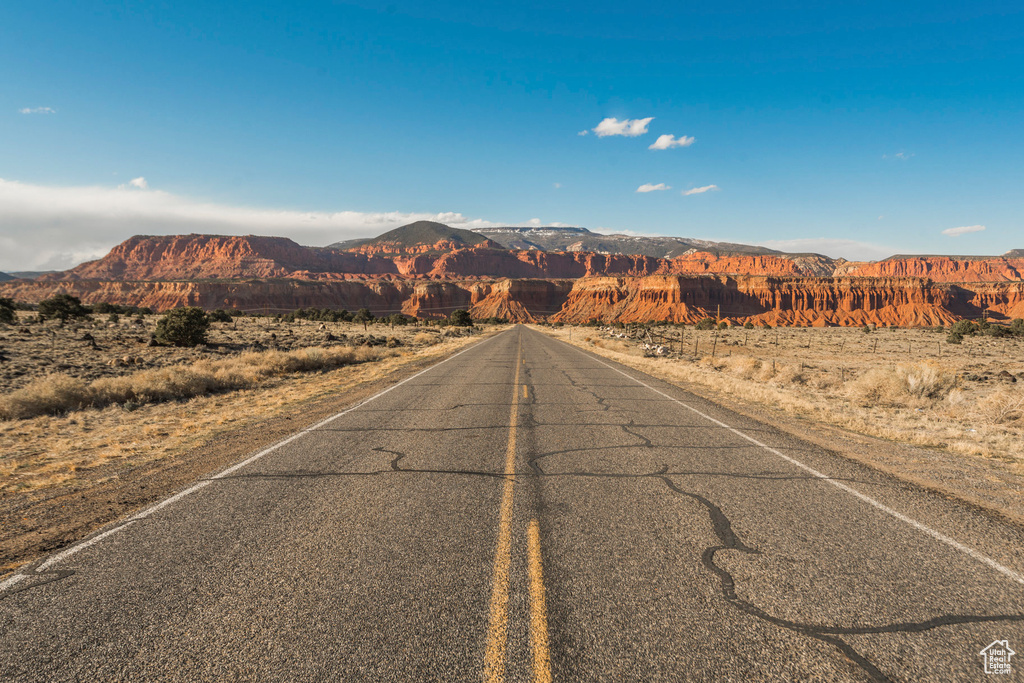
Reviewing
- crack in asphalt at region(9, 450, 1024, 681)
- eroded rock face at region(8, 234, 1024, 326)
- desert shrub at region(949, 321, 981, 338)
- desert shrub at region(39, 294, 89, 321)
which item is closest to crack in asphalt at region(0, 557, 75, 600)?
crack in asphalt at region(9, 450, 1024, 681)

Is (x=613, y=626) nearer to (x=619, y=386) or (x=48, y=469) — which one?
(x=48, y=469)

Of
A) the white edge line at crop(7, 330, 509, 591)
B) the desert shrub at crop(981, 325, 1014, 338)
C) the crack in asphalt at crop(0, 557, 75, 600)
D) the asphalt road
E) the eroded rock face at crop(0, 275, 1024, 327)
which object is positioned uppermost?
the eroded rock face at crop(0, 275, 1024, 327)

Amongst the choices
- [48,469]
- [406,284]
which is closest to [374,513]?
[48,469]

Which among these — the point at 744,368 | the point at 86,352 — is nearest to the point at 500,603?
the point at 744,368

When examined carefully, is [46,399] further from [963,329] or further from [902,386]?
[963,329]

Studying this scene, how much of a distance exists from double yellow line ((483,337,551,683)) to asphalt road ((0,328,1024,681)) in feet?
0.05

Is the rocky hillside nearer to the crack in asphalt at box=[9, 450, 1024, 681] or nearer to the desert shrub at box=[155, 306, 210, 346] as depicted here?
the desert shrub at box=[155, 306, 210, 346]

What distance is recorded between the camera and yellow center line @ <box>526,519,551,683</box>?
8.81ft

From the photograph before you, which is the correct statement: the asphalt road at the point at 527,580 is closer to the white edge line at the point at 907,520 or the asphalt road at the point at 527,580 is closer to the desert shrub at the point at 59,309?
the white edge line at the point at 907,520

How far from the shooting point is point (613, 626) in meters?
3.10

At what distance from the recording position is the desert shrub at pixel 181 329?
2627cm

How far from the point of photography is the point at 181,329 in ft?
86.4

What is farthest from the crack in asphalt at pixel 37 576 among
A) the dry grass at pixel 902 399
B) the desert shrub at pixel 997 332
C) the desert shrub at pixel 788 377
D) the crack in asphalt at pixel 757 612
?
the desert shrub at pixel 997 332

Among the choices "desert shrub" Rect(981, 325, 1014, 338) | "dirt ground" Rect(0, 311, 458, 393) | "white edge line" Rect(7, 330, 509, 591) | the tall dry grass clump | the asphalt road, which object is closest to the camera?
the asphalt road
